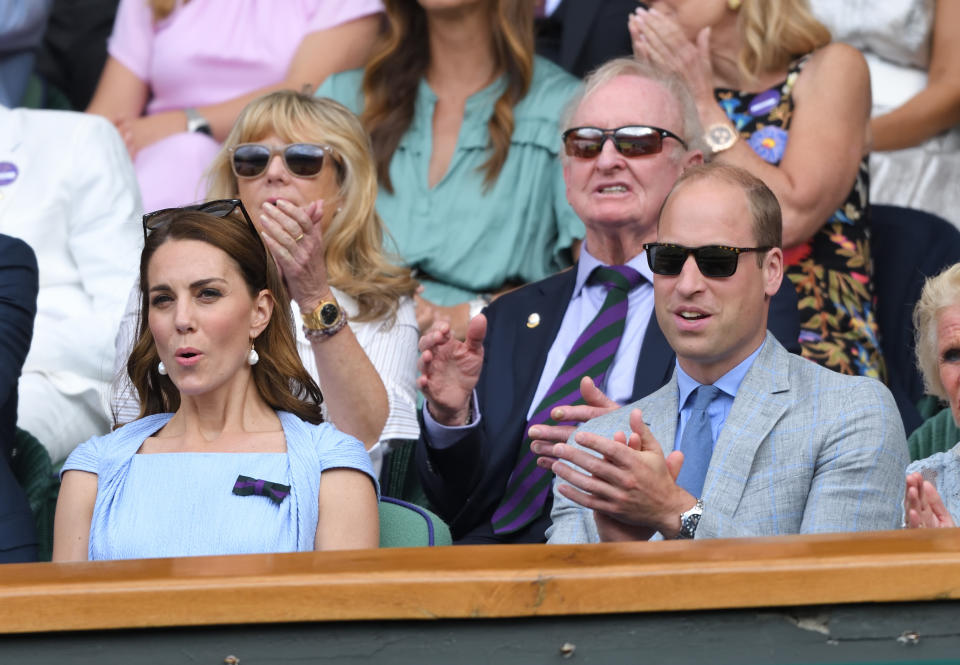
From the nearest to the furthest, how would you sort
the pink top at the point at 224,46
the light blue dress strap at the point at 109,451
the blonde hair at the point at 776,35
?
the light blue dress strap at the point at 109,451, the blonde hair at the point at 776,35, the pink top at the point at 224,46

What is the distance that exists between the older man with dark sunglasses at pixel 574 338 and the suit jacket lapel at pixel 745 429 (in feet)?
1.76

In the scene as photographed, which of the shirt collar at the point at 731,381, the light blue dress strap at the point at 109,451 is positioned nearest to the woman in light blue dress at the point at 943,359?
the shirt collar at the point at 731,381

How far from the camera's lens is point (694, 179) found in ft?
8.75

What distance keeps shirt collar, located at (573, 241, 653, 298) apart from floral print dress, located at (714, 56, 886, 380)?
1.66ft

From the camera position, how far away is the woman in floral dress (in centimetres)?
362

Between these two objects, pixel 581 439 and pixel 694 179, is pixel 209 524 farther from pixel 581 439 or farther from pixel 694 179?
pixel 694 179

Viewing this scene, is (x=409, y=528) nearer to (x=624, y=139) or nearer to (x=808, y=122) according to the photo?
(x=624, y=139)

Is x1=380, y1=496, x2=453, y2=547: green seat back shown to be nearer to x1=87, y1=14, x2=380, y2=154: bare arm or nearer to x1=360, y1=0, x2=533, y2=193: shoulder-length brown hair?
x1=360, y1=0, x2=533, y2=193: shoulder-length brown hair

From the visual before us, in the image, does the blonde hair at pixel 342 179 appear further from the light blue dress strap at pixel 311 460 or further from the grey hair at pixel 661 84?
the light blue dress strap at pixel 311 460

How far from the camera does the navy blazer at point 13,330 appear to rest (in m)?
2.94

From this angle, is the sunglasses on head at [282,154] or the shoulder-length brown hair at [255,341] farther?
the sunglasses on head at [282,154]

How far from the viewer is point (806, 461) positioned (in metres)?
2.43

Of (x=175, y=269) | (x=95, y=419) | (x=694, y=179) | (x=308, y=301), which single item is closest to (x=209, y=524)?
(x=175, y=269)

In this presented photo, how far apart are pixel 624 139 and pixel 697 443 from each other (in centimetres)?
101
